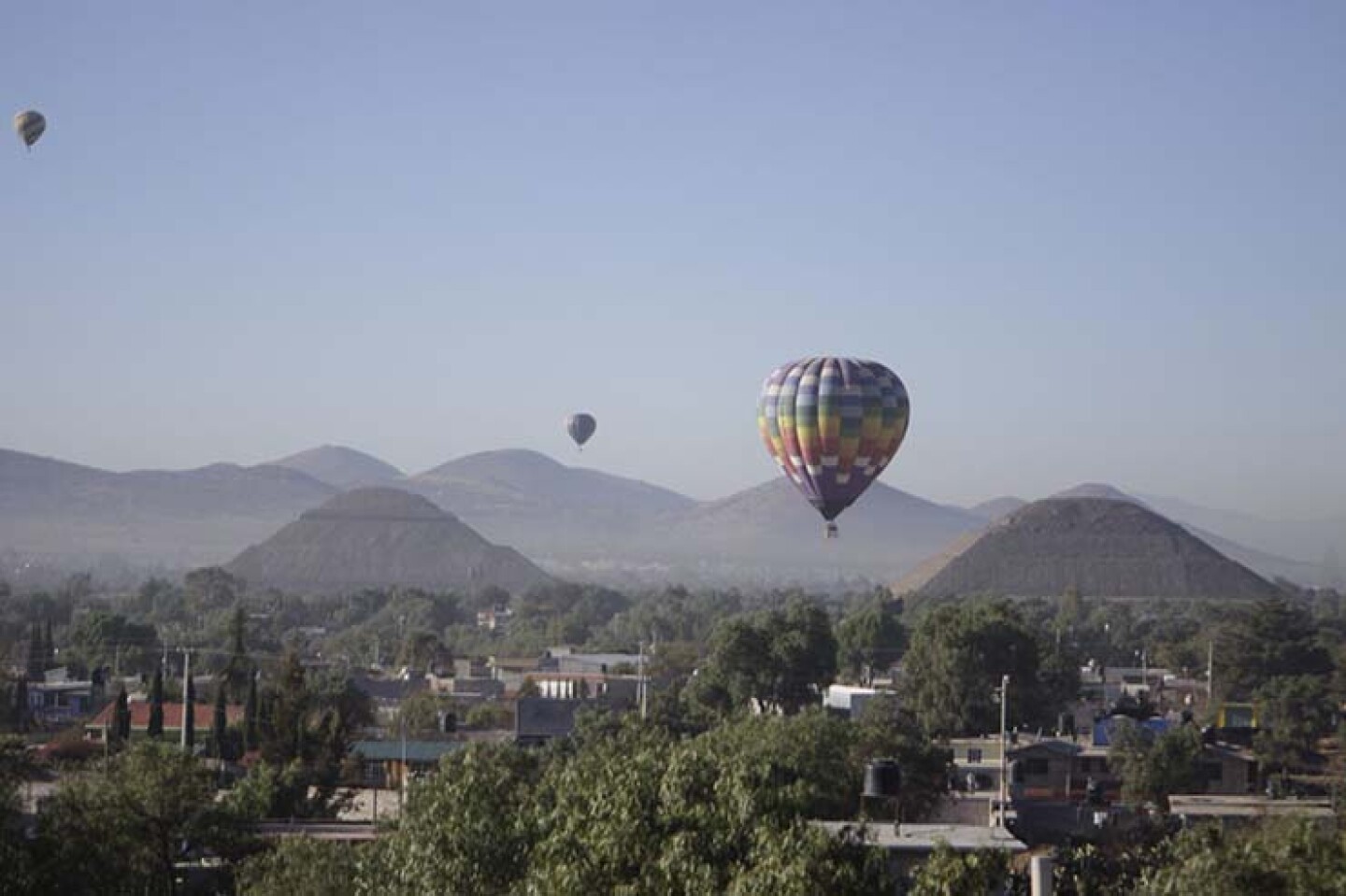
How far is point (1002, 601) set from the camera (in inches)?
2911

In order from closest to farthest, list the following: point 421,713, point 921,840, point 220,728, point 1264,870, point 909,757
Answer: point 1264,870
point 921,840
point 909,757
point 220,728
point 421,713

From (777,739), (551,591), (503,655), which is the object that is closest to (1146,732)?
(777,739)

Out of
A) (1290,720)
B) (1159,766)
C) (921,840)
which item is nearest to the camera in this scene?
(921,840)

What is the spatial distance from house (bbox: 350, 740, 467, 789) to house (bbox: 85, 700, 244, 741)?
14.6 ft

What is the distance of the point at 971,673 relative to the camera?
6569cm

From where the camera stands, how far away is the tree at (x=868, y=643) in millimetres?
88750

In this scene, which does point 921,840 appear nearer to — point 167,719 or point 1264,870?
point 1264,870

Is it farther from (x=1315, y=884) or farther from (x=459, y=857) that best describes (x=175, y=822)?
(x=1315, y=884)

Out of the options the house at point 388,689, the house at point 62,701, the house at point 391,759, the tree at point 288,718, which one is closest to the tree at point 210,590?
the house at point 388,689

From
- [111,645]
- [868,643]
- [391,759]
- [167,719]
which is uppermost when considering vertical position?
[868,643]

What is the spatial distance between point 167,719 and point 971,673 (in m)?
21.9

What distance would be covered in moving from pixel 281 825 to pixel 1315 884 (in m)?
22.1

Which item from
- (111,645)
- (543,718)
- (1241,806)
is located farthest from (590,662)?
(1241,806)

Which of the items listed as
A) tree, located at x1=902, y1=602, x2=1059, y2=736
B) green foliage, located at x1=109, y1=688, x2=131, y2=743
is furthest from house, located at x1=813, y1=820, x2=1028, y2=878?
tree, located at x1=902, y1=602, x2=1059, y2=736
